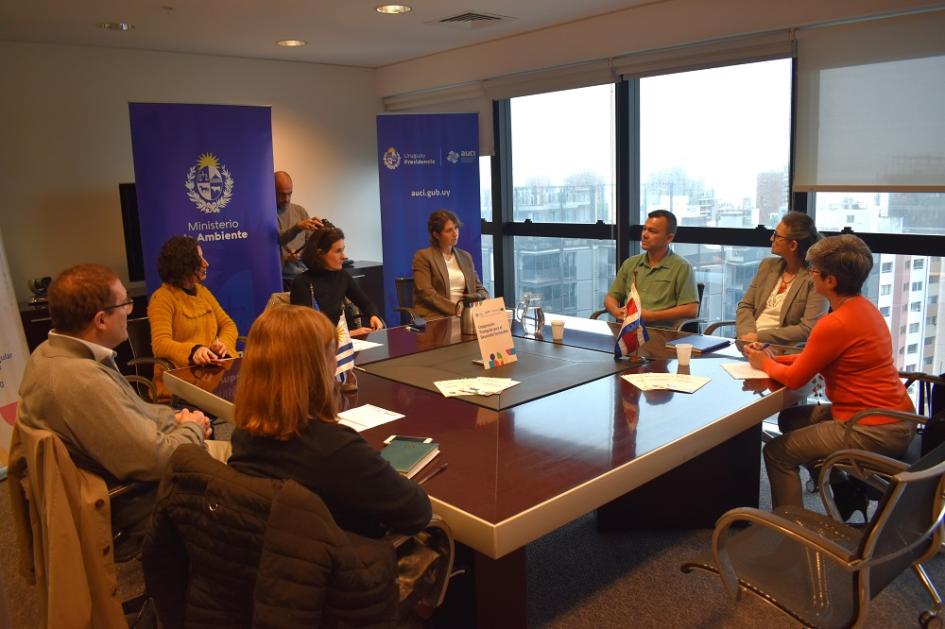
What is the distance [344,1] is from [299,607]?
13.1ft

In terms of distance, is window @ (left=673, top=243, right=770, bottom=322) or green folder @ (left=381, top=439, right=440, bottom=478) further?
window @ (left=673, top=243, right=770, bottom=322)

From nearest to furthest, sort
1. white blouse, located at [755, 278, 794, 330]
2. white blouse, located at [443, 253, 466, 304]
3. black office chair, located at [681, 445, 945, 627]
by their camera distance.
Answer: black office chair, located at [681, 445, 945, 627]
white blouse, located at [755, 278, 794, 330]
white blouse, located at [443, 253, 466, 304]

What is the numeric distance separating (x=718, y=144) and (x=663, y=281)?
4.50 ft

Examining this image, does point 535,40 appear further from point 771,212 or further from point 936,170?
point 936,170

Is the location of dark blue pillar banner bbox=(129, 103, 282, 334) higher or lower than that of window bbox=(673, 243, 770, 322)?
higher

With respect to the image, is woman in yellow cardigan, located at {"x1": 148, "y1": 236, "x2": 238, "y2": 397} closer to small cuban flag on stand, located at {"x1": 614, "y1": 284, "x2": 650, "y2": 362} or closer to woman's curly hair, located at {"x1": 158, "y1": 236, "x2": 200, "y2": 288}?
woman's curly hair, located at {"x1": 158, "y1": 236, "x2": 200, "y2": 288}

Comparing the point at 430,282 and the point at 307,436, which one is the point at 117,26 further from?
the point at 307,436

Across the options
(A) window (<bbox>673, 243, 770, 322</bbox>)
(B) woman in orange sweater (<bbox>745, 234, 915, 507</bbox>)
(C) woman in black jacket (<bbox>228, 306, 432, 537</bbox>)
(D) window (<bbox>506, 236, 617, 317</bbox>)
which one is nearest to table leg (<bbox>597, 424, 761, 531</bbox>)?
(B) woman in orange sweater (<bbox>745, 234, 915, 507</bbox>)

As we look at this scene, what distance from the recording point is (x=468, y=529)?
169 cm

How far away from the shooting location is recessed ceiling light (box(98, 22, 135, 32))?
4884mm

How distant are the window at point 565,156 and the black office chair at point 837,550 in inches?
150

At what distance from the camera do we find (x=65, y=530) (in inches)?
74.9

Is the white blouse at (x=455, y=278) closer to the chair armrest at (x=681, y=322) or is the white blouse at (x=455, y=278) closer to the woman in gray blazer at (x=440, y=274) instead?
the woman in gray blazer at (x=440, y=274)

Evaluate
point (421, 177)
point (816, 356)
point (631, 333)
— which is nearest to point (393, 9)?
point (421, 177)
